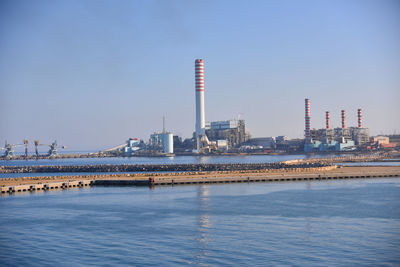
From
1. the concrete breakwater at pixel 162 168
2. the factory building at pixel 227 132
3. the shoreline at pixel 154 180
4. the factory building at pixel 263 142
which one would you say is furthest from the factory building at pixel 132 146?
the shoreline at pixel 154 180

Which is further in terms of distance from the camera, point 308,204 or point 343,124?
point 343,124

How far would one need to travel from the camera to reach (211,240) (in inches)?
965

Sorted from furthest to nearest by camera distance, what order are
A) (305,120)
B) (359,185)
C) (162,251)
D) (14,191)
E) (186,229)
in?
(305,120)
(359,185)
(14,191)
(186,229)
(162,251)

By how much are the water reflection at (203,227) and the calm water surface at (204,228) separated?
0.05m

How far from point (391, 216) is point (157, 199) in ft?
59.9

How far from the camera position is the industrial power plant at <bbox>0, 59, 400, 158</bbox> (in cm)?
14038

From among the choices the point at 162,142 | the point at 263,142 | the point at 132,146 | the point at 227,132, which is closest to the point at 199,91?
the point at 227,132

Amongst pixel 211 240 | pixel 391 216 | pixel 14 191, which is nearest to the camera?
pixel 211 240

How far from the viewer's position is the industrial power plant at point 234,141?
140375mm

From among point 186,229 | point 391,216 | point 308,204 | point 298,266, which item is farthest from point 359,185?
point 298,266

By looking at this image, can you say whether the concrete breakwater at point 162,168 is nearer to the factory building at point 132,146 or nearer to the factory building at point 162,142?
the factory building at point 162,142

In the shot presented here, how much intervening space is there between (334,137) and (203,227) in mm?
125899

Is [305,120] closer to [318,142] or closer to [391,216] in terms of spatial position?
[318,142]

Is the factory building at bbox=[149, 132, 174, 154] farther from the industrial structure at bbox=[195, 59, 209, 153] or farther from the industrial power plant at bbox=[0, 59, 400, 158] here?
the industrial structure at bbox=[195, 59, 209, 153]
